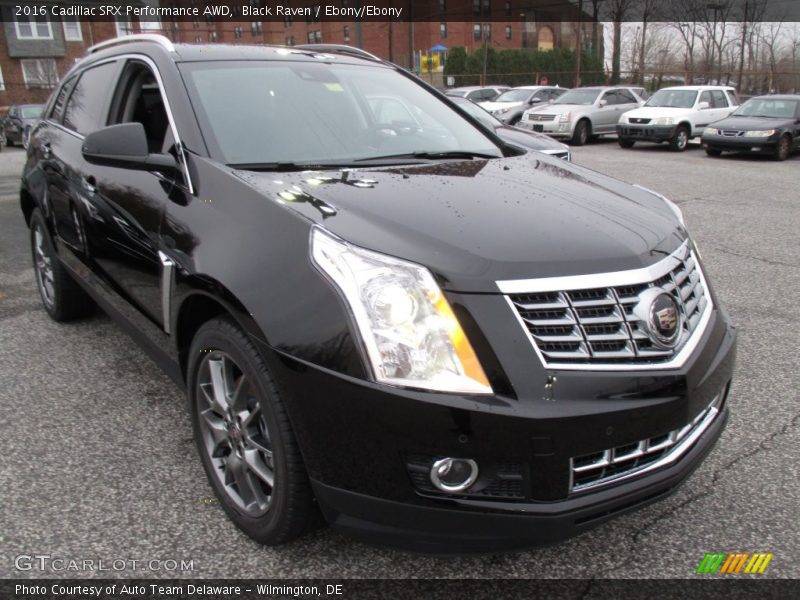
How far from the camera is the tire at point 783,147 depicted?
1609cm

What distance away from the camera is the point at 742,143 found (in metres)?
16.2

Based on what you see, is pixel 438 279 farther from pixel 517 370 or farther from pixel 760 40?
pixel 760 40

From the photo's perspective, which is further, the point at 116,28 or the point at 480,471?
the point at 116,28

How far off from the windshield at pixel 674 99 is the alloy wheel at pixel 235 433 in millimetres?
19603

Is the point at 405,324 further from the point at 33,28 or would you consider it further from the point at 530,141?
the point at 33,28

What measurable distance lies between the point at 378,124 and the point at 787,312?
3516mm

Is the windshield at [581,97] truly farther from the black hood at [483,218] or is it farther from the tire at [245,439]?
the tire at [245,439]

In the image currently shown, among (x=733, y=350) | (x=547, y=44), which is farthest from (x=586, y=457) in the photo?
(x=547, y=44)

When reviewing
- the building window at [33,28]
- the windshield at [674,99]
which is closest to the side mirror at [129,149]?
the windshield at [674,99]

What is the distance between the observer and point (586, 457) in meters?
1.94

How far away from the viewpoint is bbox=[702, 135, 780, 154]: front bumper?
52.4 feet

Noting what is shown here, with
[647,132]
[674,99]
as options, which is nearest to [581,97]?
[674,99]

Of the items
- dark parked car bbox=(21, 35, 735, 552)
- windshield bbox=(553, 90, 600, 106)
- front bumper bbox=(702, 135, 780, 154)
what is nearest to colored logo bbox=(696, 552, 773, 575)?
dark parked car bbox=(21, 35, 735, 552)

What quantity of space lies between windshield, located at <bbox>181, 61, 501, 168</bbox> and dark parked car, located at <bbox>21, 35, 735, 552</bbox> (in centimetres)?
2
